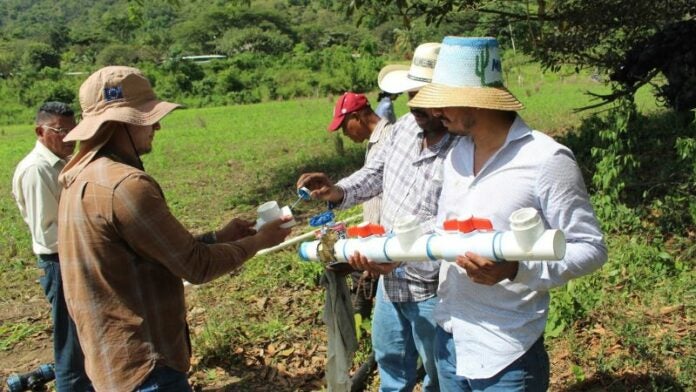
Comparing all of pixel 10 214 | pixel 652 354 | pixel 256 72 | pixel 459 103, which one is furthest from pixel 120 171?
pixel 256 72

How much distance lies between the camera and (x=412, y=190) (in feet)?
9.20

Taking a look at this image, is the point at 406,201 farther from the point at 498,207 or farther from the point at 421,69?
the point at 498,207

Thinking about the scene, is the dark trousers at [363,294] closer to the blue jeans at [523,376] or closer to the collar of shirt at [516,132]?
the blue jeans at [523,376]

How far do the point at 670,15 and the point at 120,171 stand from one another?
6.77 m

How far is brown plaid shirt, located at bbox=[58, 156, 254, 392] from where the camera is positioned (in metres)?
2.18

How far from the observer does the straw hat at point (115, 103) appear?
7.47 feet

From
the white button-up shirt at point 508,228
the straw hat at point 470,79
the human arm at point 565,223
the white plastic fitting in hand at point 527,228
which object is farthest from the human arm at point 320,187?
the white plastic fitting in hand at point 527,228

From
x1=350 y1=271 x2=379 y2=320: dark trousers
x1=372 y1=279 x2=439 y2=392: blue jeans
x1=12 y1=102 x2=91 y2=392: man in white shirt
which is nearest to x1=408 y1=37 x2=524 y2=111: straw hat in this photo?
x1=372 y1=279 x2=439 y2=392: blue jeans

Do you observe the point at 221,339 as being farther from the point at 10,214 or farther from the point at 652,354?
the point at 10,214

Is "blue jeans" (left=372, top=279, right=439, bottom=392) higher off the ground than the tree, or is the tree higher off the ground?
the tree

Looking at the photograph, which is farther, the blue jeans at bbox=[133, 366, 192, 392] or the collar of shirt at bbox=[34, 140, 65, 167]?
the collar of shirt at bbox=[34, 140, 65, 167]

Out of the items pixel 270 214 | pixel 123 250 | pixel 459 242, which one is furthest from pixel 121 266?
pixel 459 242

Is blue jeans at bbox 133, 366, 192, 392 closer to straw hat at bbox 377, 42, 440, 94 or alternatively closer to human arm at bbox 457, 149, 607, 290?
human arm at bbox 457, 149, 607, 290

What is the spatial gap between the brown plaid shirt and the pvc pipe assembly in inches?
22.2
